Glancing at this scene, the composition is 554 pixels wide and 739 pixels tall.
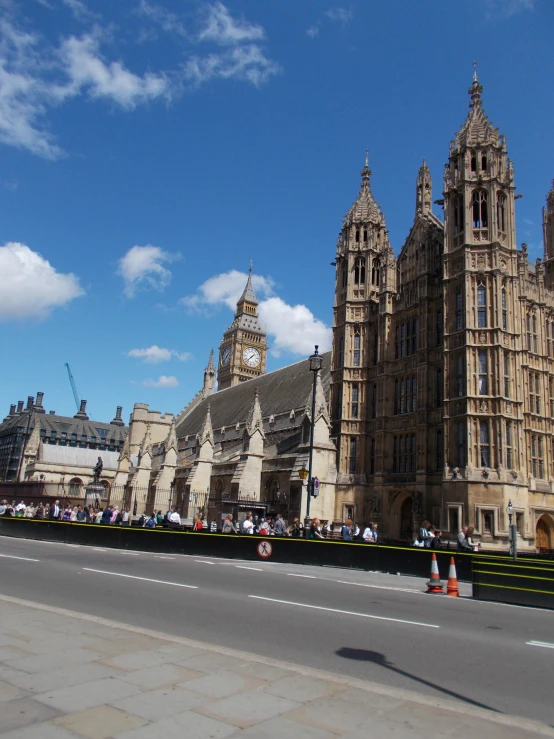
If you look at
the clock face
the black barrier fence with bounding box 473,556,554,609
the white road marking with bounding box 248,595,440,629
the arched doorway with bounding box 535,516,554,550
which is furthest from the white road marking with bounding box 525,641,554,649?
the clock face

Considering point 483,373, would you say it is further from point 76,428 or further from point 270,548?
point 76,428

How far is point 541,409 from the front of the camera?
32781 millimetres

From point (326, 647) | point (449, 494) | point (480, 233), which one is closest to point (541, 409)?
point (449, 494)

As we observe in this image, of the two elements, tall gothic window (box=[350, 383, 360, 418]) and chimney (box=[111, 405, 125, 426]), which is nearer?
tall gothic window (box=[350, 383, 360, 418])

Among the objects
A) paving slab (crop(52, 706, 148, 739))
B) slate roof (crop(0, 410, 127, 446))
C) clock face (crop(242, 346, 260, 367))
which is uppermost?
clock face (crop(242, 346, 260, 367))

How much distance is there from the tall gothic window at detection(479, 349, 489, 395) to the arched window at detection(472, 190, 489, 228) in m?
7.40

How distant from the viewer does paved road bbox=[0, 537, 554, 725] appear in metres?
6.66

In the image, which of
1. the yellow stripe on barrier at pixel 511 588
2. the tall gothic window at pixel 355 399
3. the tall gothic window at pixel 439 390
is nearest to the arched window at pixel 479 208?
the tall gothic window at pixel 439 390

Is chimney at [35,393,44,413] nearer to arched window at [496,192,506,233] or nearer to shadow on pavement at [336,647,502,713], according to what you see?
arched window at [496,192,506,233]

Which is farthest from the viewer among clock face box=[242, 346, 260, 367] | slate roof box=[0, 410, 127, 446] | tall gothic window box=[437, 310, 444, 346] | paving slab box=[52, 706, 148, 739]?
slate roof box=[0, 410, 127, 446]

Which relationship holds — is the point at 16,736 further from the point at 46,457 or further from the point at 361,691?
the point at 46,457

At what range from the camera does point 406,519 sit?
1346 inches

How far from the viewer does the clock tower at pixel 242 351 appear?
8894 centimetres

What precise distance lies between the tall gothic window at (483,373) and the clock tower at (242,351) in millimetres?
58672
